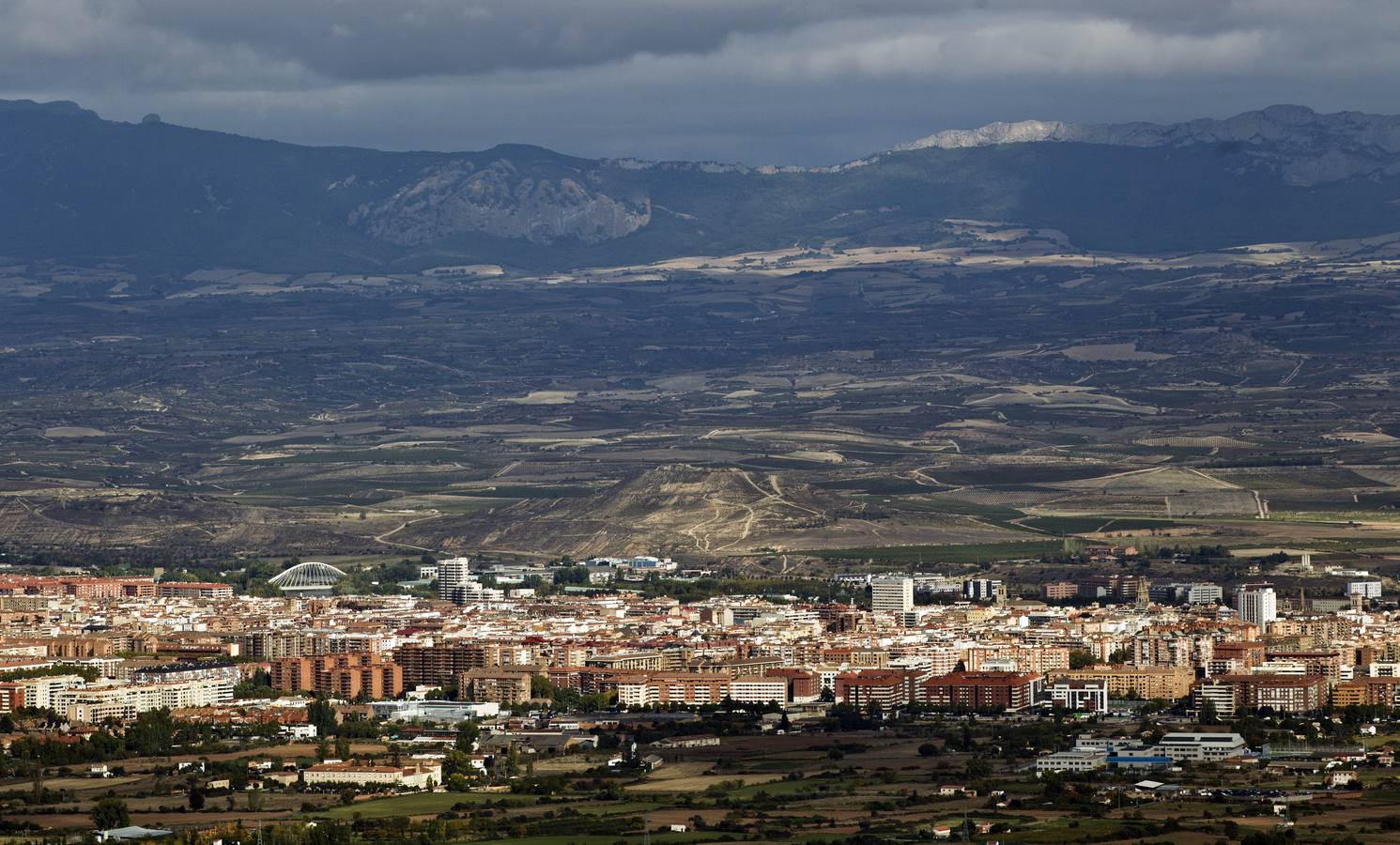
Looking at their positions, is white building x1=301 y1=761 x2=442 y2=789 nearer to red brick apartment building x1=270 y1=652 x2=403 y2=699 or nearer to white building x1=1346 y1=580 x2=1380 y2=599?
red brick apartment building x1=270 y1=652 x2=403 y2=699

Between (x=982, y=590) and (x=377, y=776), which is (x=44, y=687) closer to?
(x=377, y=776)

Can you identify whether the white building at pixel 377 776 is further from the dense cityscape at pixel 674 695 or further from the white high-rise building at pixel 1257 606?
the white high-rise building at pixel 1257 606

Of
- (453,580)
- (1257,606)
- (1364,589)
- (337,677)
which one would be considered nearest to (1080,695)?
(337,677)

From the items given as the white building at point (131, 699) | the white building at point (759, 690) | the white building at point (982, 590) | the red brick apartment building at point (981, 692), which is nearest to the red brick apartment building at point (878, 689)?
the red brick apartment building at point (981, 692)

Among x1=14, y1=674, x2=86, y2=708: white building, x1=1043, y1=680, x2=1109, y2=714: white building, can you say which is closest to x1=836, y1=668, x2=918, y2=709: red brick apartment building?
x1=1043, y1=680, x2=1109, y2=714: white building

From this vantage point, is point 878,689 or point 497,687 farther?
point 497,687

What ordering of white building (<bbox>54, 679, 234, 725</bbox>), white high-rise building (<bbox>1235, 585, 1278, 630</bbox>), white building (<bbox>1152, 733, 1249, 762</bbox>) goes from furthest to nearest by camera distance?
white high-rise building (<bbox>1235, 585, 1278, 630</bbox>) < white building (<bbox>54, 679, 234, 725</bbox>) < white building (<bbox>1152, 733, 1249, 762</bbox>)
